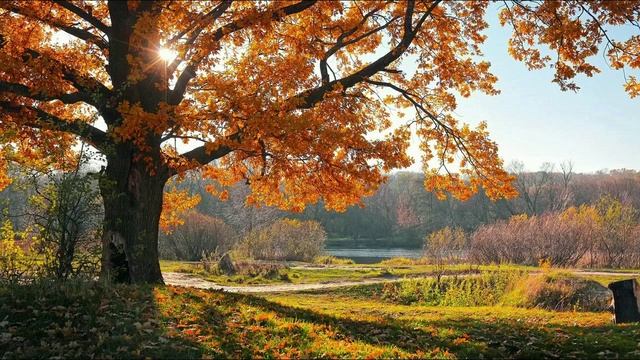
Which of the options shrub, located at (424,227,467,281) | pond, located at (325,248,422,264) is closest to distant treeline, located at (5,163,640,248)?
pond, located at (325,248,422,264)

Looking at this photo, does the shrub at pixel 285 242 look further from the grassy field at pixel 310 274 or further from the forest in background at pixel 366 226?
the grassy field at pixel 310 274

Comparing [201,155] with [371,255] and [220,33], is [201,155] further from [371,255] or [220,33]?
[371,255]

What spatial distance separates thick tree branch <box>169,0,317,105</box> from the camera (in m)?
9.60

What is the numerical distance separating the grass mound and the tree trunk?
900 centimetres

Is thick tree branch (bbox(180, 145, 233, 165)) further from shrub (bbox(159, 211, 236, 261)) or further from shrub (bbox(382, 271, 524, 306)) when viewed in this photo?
shrub (bbox(159, 211, 236, 261))

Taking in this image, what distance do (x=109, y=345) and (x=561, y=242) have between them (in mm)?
21744

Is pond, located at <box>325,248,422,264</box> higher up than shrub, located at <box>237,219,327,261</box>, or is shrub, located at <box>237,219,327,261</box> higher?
shrub, located at <box>237,219,327,261</box>

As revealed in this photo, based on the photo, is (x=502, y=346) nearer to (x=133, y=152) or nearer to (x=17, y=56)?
(x=133, y=152)

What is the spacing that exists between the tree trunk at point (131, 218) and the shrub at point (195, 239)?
19259 mm

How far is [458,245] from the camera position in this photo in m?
28.1

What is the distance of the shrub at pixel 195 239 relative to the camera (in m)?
29.8

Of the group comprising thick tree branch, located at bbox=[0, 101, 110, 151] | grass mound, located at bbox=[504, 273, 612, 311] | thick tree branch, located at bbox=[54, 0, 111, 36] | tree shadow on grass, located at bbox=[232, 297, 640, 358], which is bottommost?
grass mound, located at bbox=[504, 273, 612, 311]

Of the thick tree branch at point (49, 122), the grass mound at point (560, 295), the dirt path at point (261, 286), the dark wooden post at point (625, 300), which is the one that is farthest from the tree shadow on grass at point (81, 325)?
the grass mound at point (560, 295)

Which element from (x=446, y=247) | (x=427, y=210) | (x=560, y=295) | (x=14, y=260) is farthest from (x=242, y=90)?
(x=427, y=210)
